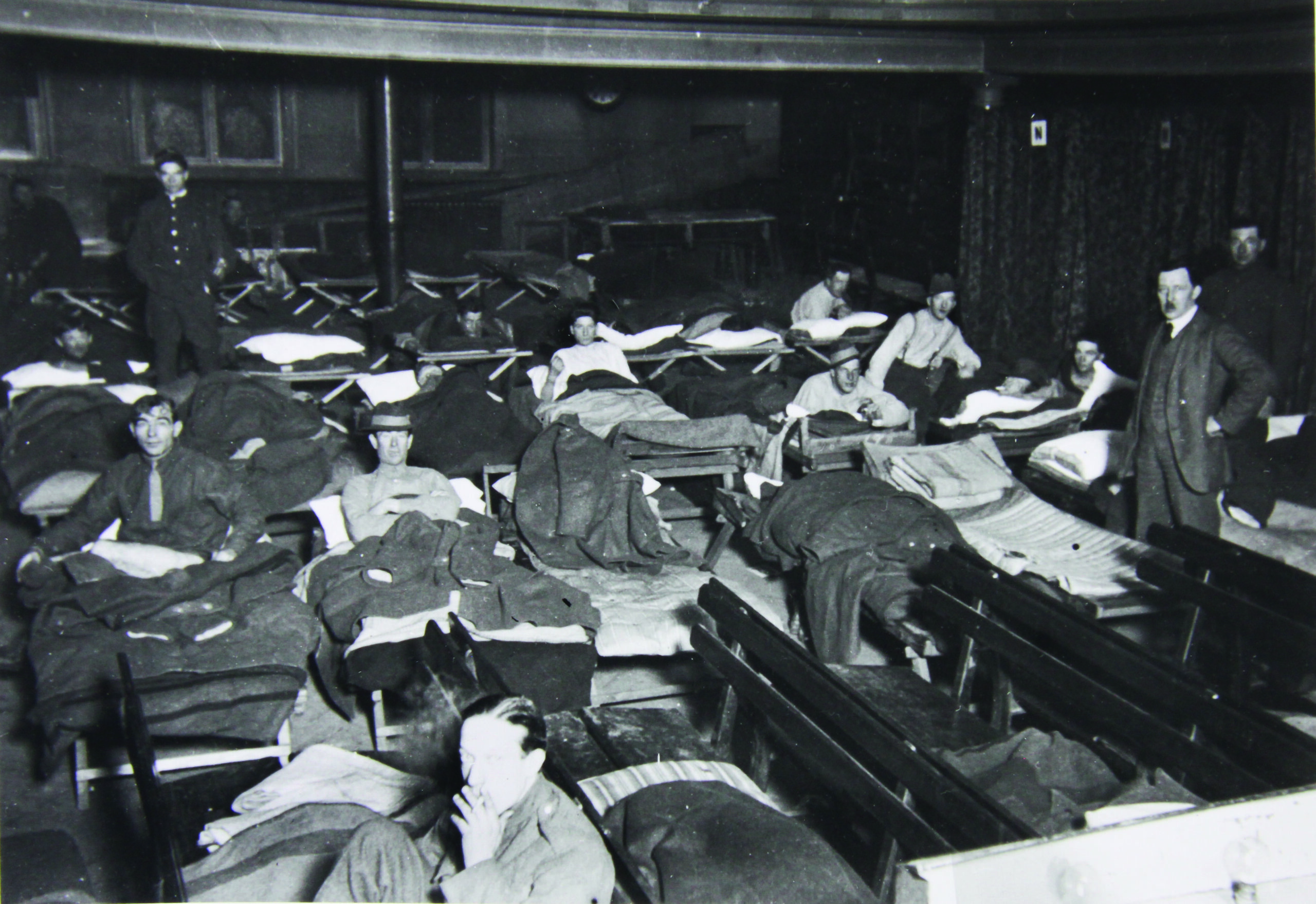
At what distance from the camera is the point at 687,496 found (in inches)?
301

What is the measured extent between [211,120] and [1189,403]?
11070 mm

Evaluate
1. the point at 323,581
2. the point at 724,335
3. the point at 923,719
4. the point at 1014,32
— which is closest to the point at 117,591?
the point at 323,581

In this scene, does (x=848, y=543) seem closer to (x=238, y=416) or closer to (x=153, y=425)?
(x=153, y=425)

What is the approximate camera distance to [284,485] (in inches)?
242

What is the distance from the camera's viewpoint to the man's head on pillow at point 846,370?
729 centimetres

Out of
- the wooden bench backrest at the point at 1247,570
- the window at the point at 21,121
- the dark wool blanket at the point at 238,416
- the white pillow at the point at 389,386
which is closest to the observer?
the wooden bench backrest at the point at 1247,570

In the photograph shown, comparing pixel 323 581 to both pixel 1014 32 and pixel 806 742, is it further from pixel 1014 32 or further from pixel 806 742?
pixel 1014 32

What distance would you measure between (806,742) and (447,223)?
424 inches

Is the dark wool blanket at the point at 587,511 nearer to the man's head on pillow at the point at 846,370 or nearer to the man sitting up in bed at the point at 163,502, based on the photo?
the man sitting up in bed at the point at 163,502

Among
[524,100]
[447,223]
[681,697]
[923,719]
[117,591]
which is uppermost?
[524,100]

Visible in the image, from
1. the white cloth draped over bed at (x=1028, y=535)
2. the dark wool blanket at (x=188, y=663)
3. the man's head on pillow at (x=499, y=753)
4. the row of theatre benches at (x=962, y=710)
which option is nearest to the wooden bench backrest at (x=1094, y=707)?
the row of theatre benches at (x=962, y=710)

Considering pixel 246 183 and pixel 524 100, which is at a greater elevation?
pixel 524 100

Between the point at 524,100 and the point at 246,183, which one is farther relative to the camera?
the point at 524,100

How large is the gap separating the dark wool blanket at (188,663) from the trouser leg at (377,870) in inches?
65.9
